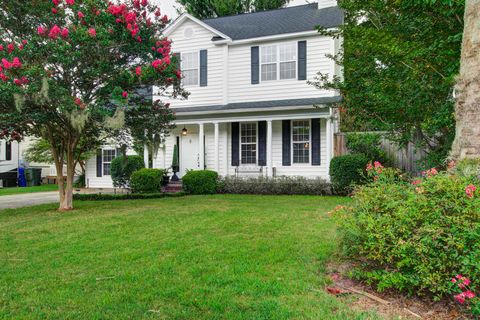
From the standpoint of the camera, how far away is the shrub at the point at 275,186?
1251cm

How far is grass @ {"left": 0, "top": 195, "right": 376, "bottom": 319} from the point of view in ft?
9.60

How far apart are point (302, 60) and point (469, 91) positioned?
10.5 metres

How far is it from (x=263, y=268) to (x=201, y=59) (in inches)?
501

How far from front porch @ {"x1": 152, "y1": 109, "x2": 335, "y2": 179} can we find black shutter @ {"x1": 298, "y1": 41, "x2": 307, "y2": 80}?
5.57ft

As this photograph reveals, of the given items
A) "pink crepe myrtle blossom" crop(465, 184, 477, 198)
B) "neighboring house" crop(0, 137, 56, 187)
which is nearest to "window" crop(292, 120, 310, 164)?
"pink crepe myrtle blossom" crop(465, 184, 477, 198)

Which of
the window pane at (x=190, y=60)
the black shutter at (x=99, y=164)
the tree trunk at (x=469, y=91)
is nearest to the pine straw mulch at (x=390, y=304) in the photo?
the tree trunk at (x=469, y=91)

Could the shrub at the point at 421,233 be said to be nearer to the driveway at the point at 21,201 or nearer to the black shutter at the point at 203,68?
the driveway at the point at 21,201

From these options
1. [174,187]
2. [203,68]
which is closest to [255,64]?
[203,68]

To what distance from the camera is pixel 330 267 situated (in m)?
3.95

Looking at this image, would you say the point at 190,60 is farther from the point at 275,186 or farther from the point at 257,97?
the point at 275,186

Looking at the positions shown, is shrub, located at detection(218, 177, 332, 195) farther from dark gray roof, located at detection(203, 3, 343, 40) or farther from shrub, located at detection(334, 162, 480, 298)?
shrub, located at detection(334, 162, 480, 298)

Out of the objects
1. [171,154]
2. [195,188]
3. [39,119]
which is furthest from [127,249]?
[171,154]

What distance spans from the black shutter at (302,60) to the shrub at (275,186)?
13.3 ft

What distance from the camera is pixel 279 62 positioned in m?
14.2
